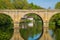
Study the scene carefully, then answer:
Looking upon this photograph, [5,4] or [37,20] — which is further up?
[5,4]

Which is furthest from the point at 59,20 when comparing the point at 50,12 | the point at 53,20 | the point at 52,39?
the point at 52,39

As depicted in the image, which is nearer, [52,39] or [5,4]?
[52,39]

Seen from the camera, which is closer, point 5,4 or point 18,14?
point 18,14

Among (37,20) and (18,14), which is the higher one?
(18,14)

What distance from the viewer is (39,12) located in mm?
61156

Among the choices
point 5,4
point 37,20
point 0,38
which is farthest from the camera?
point 37,20

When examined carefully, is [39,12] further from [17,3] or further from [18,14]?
[17,3]

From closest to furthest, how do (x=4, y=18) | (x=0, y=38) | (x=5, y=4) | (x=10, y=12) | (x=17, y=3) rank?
(x=0, y=38) < (x=10, y=12) < (x=4, y=18) < (x=5, y=4) < (x=17, y=3)

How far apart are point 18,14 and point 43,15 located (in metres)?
5.85

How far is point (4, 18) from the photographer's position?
2729 inches

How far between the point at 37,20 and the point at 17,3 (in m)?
12.9

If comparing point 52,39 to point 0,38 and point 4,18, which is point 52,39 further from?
point 4,18

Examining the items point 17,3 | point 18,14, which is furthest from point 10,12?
point 17,3

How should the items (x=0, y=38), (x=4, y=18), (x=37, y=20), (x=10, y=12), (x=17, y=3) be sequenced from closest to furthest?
1. (x=0, y=38)
2. (x=10, y=12)
3. (x=4, y=18)
4. (x=17, y=3)
5. (x=37, y=20)
